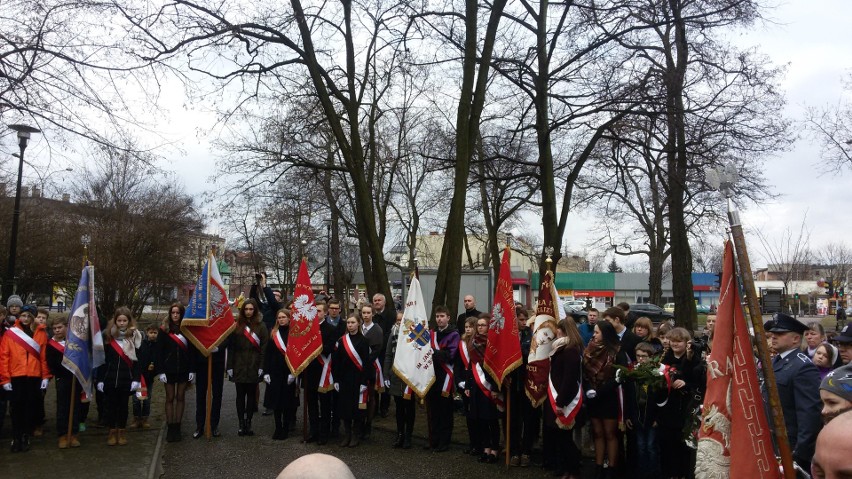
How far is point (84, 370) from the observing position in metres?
9.03

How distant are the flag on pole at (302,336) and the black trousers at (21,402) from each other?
3338mm

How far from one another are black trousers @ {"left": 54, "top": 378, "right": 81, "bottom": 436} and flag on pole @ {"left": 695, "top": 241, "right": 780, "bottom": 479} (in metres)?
8.04

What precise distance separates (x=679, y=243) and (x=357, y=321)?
8.64 m

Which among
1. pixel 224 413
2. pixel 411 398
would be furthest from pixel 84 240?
pixel 411 398

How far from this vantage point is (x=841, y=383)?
123 inches

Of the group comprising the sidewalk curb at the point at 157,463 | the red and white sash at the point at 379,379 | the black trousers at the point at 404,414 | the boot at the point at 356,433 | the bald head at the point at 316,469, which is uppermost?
the bald head at the point at 316,469

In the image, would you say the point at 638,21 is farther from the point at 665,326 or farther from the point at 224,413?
the point at 224,413

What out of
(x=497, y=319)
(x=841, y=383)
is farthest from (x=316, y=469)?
(x=497, y=319)

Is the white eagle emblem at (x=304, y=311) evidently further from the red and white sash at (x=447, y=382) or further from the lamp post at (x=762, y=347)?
the lamp post at (x=762, y=347)

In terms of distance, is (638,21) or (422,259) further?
(422,259)

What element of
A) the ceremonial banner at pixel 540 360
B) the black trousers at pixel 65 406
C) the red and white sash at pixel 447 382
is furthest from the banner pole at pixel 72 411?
the ceremonial banner at pixel 540 360

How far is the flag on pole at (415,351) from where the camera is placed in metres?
9.10

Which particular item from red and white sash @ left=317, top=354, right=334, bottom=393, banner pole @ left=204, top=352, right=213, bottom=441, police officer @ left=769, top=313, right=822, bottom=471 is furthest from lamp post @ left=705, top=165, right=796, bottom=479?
banner pole @ left=204, top=352, right=213, bottom=441

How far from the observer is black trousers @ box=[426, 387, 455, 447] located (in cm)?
903
